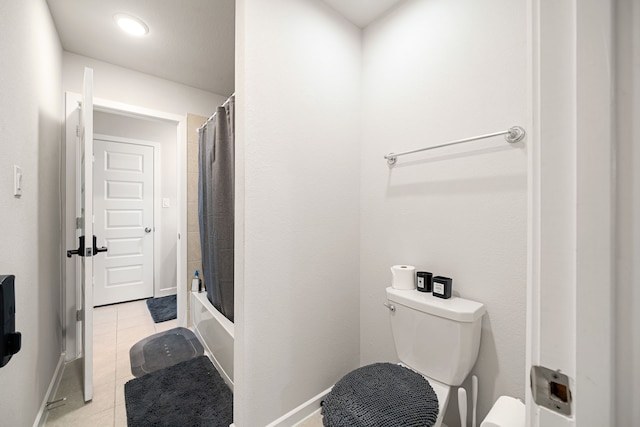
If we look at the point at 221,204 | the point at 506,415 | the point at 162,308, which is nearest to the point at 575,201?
the point at 506,415

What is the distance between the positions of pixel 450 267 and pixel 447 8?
1.28 metres

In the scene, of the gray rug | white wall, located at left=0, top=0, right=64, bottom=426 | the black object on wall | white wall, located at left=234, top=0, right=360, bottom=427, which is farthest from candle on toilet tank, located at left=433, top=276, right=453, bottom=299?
white wall, located at left=0, top=0, right=64, bottom=426

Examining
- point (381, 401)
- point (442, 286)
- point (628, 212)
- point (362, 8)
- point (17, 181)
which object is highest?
Result: point (362, 8)

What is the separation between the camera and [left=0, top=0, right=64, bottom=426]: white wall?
1.02 meters

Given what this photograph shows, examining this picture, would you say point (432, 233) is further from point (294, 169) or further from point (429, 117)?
point (294, 169)

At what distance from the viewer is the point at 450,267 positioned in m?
1.31

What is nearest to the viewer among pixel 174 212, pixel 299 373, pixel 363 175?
pixel 299 373

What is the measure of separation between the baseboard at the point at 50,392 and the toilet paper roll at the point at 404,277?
6.34 feet

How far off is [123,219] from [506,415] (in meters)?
4.00

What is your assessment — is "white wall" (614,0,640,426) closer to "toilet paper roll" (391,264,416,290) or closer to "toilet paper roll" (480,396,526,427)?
"toilet paper roll" (480,396,526,427)

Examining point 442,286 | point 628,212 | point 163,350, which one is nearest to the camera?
point 628,212

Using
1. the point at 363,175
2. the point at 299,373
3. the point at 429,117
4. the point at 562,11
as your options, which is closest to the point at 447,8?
the point at 429,117

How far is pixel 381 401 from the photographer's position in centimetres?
98

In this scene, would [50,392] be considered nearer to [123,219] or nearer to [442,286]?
[123,219]
